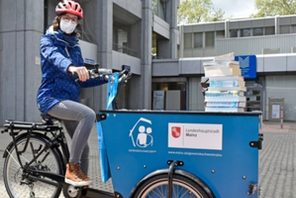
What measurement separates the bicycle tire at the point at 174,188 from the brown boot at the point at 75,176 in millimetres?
536

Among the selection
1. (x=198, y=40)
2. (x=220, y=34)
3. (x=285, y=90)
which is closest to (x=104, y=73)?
(x=285, y=90)

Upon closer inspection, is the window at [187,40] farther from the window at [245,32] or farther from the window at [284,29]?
the window at [284,29]

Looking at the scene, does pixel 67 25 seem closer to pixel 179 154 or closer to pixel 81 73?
pixel 81 73

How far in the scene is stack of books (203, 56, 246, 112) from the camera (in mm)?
5145

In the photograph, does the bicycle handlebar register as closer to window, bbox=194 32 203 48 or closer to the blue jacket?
the blue jacket

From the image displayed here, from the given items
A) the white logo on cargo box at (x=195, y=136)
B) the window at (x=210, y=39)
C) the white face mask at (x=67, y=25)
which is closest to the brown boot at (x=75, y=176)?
the white logo on cargo box at (x=195, y=136)

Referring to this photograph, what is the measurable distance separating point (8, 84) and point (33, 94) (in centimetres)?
113

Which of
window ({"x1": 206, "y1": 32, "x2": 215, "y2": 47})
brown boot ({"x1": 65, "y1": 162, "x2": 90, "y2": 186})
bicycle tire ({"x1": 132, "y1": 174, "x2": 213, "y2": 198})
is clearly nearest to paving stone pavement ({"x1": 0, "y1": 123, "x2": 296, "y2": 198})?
brown boot ({"x1": 65, "y1": 162, "x2": 90, "y2": 186})

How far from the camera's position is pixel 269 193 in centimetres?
579

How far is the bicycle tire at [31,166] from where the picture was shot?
4.16 m

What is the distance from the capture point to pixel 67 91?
4.04 m

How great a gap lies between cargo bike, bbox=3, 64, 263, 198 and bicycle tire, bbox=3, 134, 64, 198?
0.25 metres

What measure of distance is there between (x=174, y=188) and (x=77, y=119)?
42.6 inches

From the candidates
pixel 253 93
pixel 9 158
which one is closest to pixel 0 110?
pixel 9 158
